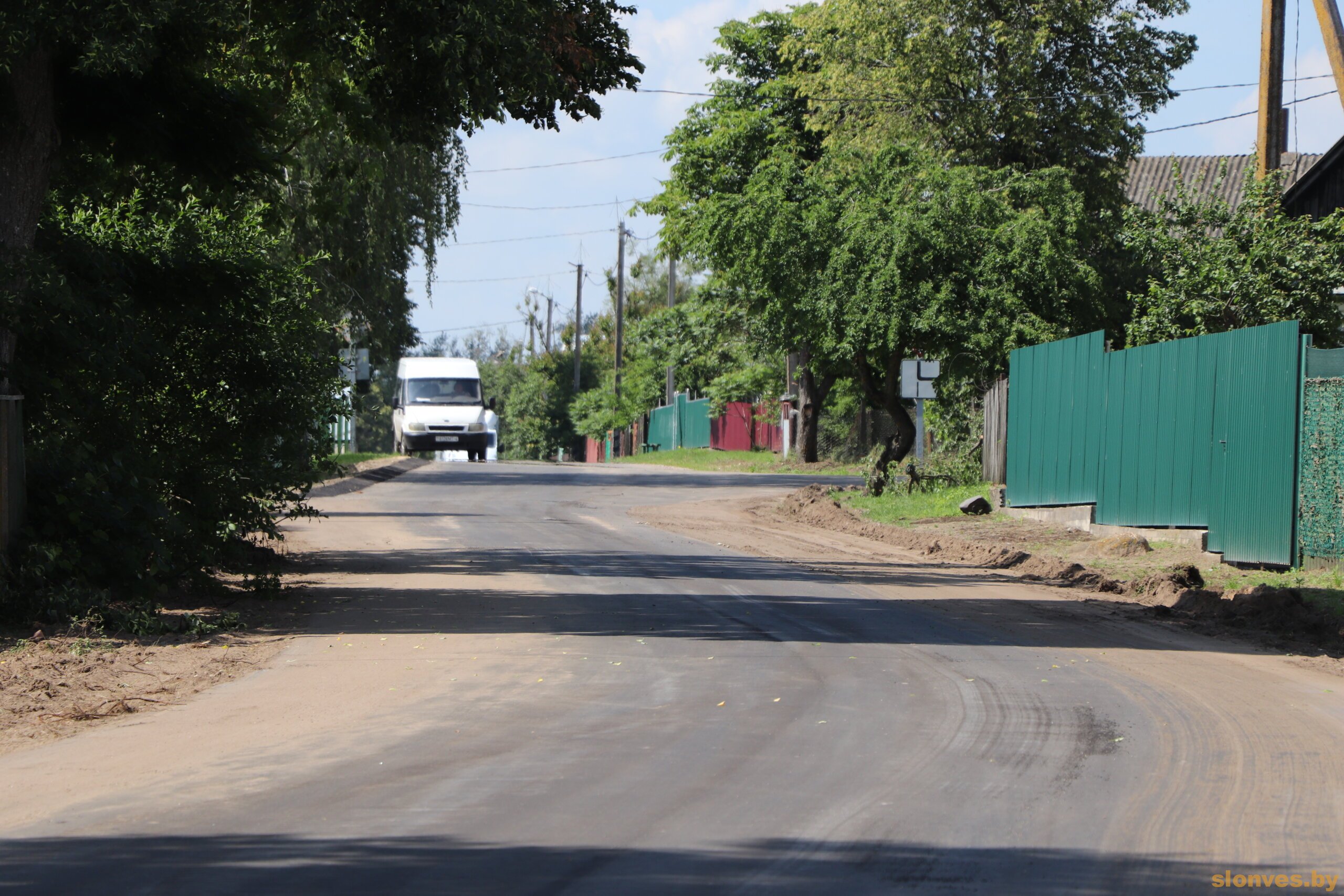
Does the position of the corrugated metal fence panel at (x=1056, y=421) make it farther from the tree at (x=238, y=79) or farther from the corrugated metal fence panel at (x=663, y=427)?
the corrugated metal fence panel at (x=663, y=427)

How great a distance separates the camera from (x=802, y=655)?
28.8ft

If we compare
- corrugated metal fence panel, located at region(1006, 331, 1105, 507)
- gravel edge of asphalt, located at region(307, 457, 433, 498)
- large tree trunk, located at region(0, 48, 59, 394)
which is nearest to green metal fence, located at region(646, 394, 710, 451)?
gravel edge of asphalt, located at region(307, 457, 433, 498)

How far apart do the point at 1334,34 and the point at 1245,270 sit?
457cm

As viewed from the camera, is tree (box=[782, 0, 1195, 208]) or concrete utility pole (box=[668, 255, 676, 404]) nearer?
tree (box=[782, 0, 1195, 208])

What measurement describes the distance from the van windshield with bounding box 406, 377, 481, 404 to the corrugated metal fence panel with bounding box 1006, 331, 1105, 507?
2156 cm

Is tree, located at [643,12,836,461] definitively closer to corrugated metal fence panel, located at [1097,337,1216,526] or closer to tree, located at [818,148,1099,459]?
tree, located at [818,148,1099,459]

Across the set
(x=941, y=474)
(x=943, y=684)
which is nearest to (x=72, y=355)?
(x=943, y=684)

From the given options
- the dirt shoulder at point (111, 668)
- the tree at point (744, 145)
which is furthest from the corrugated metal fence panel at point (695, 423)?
the dirt shoulder at point (111, 668)

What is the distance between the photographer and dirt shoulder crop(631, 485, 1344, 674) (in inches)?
421

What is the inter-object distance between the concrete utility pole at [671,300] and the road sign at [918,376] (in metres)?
24.7

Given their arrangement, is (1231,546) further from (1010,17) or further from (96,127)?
(1010,17)

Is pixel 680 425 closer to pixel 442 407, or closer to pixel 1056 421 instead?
pixel 442 407

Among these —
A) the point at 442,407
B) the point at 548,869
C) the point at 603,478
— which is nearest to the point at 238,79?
the point at 548,869

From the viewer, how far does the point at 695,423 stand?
197 feet
